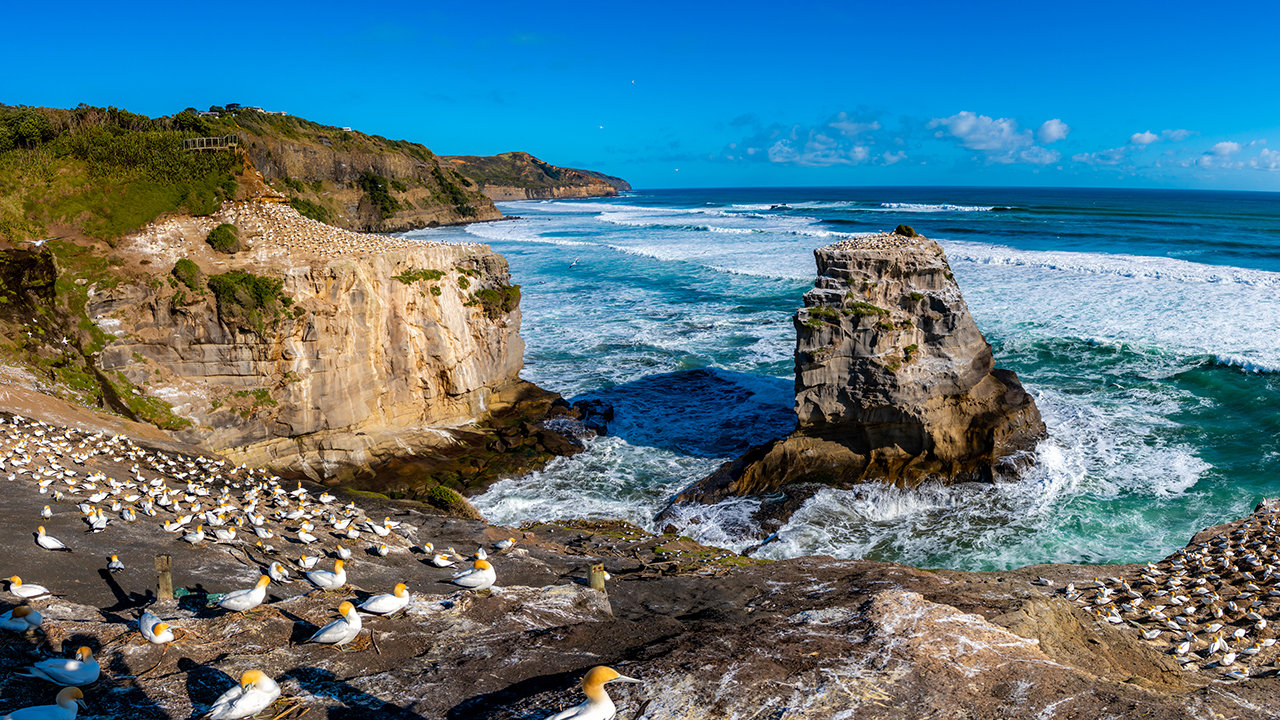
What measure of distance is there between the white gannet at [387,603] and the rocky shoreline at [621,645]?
0.16 metres

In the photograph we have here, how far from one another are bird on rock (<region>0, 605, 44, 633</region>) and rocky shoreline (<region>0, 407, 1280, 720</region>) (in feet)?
0.72

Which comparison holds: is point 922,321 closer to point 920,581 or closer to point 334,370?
point 920,581

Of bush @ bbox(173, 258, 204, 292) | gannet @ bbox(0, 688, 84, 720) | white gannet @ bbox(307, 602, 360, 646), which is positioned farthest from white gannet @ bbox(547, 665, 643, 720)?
bush @ bbox(173, 258, 204, 292)

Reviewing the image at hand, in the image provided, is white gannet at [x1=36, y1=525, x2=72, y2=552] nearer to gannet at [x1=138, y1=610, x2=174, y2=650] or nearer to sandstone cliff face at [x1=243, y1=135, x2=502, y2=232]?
gannet at [x1=138, y1=610, x2=174, y2=650]

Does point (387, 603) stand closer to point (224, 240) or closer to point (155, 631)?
point (155, 631)

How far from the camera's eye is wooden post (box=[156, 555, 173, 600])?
909 centimetres

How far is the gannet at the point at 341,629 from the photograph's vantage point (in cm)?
771

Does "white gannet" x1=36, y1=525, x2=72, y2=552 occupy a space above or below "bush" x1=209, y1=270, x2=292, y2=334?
below

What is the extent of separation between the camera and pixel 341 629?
305 inches

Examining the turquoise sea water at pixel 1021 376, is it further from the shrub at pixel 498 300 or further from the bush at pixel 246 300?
the bush at pixel 246 300

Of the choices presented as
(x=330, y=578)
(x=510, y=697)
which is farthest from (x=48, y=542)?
(x=510, y=697)

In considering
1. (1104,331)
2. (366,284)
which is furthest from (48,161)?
(1104,331)

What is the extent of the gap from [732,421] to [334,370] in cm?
1290

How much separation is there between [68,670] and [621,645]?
214 inches
